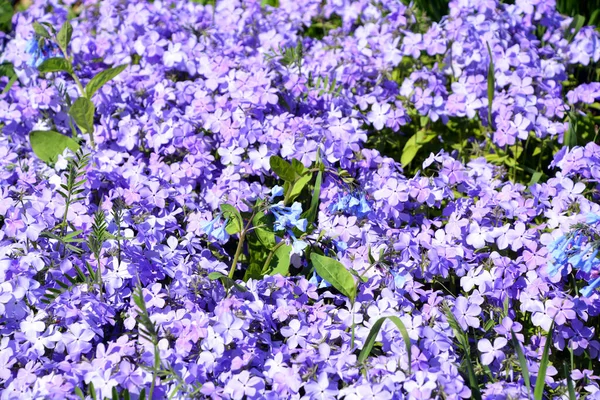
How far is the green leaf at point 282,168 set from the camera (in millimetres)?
2209

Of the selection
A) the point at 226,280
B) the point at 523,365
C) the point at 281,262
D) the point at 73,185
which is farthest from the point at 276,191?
the point at 523,365

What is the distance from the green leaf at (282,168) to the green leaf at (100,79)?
0.81 m

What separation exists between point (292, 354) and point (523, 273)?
76cm

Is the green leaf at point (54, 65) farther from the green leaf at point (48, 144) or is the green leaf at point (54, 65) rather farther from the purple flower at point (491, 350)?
the purple flower at point (491, 350)

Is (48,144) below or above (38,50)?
below

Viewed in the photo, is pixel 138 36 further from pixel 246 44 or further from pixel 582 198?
pixel 582 198

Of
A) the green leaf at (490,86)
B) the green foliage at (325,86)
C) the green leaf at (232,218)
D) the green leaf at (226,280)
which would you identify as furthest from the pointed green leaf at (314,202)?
the green leaf at (490,86)

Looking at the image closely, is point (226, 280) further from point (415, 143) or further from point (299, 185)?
point (415, 143)

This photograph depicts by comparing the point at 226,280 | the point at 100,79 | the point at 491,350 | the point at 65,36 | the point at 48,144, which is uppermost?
the point at 65,36

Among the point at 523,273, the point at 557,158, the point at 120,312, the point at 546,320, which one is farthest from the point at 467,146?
the point at 120,312

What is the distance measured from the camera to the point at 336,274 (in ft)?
6.85

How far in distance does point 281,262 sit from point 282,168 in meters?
0.29

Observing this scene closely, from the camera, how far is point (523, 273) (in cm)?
226

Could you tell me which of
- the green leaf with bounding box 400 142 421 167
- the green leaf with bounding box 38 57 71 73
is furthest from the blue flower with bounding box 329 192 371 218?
the green leaf with bounding box 38 57 71 73
